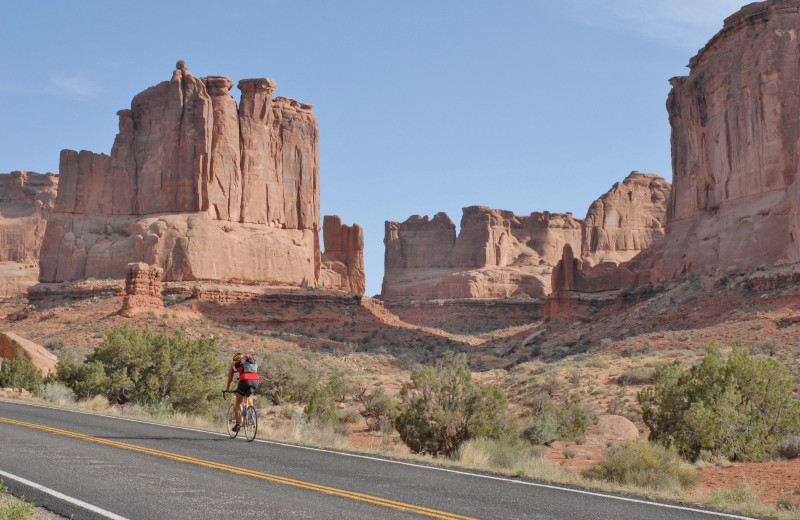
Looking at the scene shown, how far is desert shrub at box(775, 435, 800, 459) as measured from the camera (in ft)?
44.3

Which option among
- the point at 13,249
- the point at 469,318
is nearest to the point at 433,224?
the point at 469,318

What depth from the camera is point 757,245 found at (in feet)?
146

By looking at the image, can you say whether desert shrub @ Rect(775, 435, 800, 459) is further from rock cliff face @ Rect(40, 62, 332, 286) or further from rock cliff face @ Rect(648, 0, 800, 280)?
rock cliff face @ Rect(40, 62, 332, 286)

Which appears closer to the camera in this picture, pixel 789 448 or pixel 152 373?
pixel 789 448

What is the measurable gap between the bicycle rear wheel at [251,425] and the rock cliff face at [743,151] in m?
35.9

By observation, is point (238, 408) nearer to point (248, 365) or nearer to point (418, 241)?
point (248, 365)

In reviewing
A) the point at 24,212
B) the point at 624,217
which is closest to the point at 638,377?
the point at 624,217

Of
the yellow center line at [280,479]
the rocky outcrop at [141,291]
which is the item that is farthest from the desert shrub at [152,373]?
the rocky outcrop at [141,291]

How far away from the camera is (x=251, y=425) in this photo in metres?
12.8

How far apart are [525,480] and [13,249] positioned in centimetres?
9717

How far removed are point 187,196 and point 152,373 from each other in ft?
119

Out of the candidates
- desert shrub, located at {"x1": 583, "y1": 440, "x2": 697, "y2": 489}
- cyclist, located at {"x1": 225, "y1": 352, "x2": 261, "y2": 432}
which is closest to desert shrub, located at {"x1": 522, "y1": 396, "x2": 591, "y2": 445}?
desert shrub, located at {"x1": 583, "y1": 440, "x2": 697, "y2": 489}

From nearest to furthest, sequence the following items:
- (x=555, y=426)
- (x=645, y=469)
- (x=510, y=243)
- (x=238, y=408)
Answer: (x=645, y=469), (x=238, y=408), (x=555, y=426), (x=510, y=243)

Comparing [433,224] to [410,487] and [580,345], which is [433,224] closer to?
[580,345]
